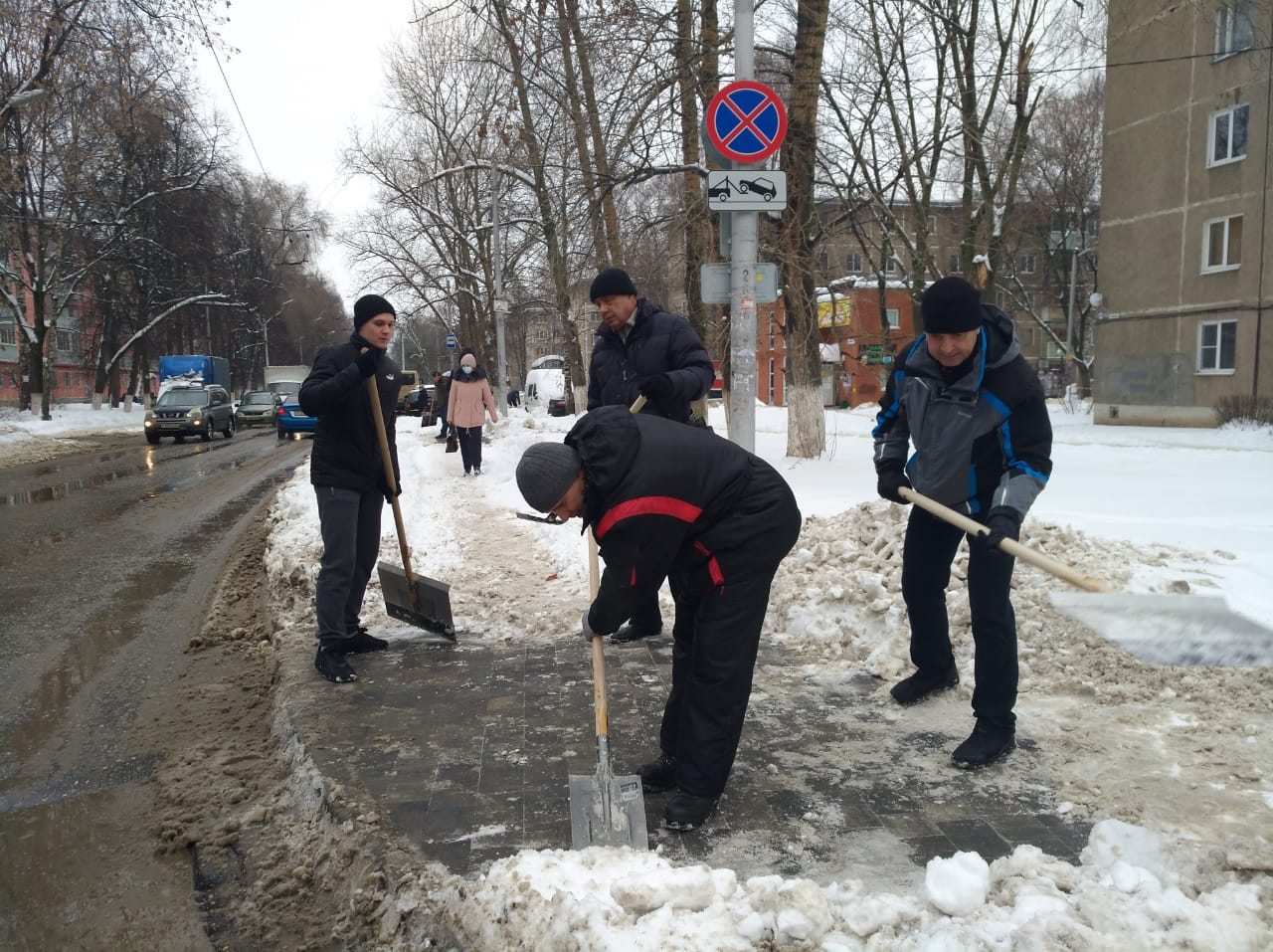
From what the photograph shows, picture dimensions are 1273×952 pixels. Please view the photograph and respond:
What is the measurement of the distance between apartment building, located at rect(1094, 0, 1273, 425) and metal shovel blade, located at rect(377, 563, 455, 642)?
819 inches

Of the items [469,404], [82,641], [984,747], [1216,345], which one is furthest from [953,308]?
[1216,345]

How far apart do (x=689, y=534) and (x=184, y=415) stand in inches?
1008

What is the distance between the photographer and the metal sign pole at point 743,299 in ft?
20.0

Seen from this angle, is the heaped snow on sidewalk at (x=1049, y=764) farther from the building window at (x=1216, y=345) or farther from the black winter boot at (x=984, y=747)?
the building window at (x=1216, y=345)

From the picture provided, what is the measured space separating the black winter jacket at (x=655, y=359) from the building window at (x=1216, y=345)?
21916 millimetres

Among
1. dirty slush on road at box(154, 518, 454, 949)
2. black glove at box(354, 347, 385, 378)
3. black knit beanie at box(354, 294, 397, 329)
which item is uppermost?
black knit beanie at box(354, 294, 397, 329)

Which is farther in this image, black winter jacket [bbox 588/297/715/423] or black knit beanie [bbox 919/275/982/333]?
black winter jacket [bbox 588/297/715/423]

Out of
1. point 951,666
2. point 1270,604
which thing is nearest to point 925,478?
point 951,666

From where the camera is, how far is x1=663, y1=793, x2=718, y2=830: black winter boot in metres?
3.00

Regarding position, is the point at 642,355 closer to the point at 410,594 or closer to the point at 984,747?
the point at 410,594

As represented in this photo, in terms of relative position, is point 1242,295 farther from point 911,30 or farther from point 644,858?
point 644,858

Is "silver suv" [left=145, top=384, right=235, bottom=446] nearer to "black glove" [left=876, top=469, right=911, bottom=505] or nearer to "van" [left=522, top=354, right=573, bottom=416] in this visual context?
Result: "van" [left=522, top=354, right=573, bottom=416]

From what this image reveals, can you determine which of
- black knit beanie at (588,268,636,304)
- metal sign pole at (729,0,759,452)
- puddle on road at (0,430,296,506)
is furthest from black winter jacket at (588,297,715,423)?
puddle on road at (0,430,296,506)

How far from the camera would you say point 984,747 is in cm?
345
